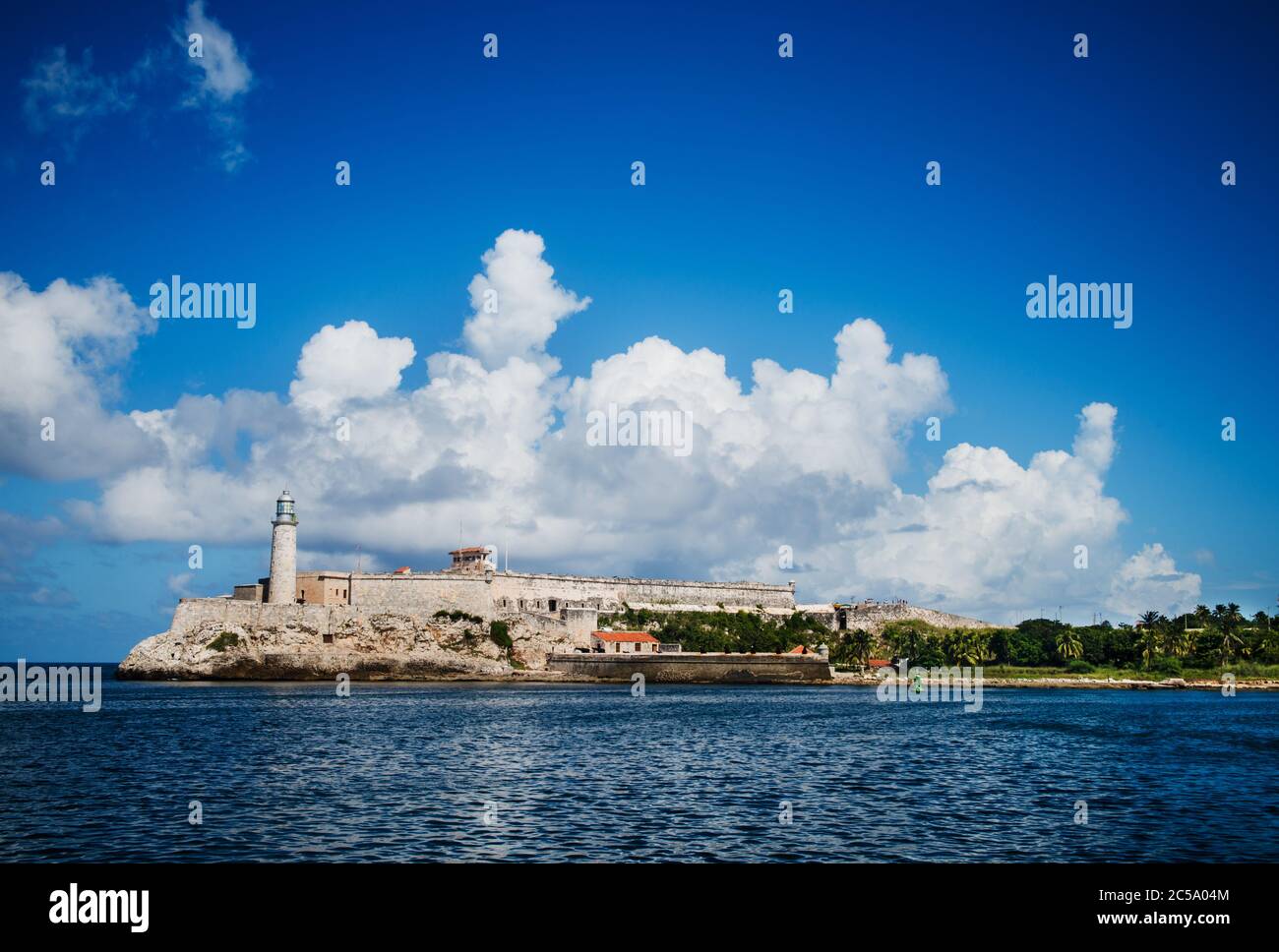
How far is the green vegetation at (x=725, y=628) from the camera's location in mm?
96875

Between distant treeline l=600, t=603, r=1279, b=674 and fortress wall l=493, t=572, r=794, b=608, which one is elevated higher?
fortress wall l=493, t=572, r=794, b=608

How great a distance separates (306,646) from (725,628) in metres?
41.6

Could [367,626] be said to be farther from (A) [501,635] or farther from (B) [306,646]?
(A) [501,635]

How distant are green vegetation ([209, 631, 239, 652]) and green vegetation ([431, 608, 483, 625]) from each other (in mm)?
15162

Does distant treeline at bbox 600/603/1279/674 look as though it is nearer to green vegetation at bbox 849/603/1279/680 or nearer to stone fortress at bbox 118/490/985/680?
green vegetation at bbox 849/603/1279/680

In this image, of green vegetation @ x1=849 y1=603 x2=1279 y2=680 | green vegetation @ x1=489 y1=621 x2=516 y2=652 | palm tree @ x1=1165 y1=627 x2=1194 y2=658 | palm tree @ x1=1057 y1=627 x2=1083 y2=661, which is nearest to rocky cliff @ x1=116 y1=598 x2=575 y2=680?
green vegetation @ x1=489 y1=621 x2=516 y2=652

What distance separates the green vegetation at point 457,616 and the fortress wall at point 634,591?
8.32m

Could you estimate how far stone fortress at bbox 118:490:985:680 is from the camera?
77312 mm

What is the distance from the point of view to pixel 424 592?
87.1 meters

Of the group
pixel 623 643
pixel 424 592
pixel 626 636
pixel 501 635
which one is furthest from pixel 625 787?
pixel 626 636

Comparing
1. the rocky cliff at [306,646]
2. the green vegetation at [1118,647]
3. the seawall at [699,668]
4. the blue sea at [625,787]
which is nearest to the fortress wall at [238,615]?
the rocky cliff at [306,646]

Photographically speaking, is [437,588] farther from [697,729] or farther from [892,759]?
[892,759]
